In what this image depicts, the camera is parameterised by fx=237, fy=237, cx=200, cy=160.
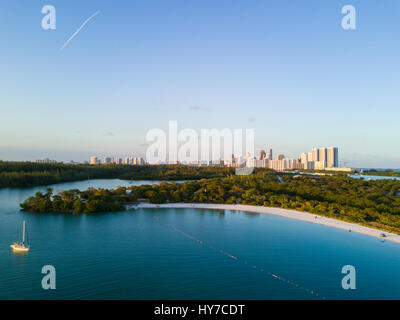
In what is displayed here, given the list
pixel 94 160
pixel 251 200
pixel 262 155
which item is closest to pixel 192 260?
pixel 251 200

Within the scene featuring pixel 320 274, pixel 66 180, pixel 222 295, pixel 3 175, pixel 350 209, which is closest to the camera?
pixel 222 295

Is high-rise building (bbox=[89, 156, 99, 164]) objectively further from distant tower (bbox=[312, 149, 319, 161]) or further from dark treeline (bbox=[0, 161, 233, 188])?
distant tower (bbox=[312, 149, 319, 161])

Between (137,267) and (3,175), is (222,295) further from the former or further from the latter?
(3,175)

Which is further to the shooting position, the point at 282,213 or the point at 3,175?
the point at 3,175

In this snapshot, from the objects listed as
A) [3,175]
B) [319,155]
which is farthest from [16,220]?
[319,155]

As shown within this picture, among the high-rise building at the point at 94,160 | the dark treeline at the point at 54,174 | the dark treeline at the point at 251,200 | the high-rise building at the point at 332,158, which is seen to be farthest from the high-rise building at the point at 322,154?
the high-rise building at the point at 94,160

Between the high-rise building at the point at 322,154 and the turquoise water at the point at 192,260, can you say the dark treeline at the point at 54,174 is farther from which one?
the high-rise building at the point at 322,154

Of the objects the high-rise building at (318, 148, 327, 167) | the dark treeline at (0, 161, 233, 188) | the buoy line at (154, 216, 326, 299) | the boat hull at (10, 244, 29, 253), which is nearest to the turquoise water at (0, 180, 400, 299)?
the buoy line at (154, 216, 326, 299)

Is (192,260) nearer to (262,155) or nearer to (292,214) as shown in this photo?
(292,214)
